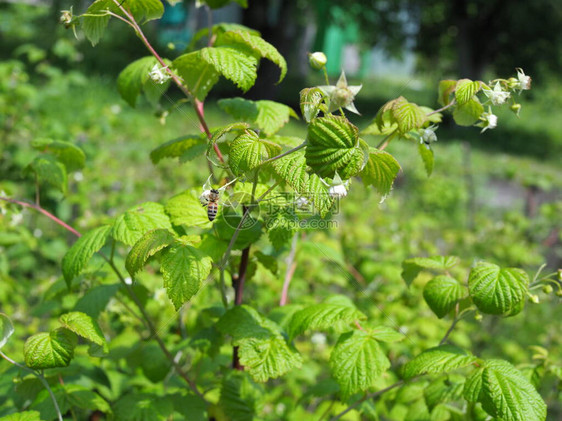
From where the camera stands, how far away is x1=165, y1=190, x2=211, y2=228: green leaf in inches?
44.6

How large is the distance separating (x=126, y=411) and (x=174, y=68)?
0.85 meters

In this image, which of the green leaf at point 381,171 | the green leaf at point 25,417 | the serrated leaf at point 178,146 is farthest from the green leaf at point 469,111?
the green leaf at point 25,417

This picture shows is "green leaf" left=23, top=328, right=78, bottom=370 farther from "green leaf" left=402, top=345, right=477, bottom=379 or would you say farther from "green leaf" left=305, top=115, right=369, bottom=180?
"green leaf" left=402, top=345, right=477, bottom=379

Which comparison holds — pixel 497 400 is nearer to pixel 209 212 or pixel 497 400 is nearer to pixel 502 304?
pixel 502 304

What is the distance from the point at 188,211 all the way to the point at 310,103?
1.42ft

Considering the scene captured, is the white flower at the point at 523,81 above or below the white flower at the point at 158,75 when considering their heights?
above

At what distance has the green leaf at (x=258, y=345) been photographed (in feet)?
3.70

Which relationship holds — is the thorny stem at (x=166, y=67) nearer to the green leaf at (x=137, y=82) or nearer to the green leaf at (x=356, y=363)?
the green leaf at (x=137, y=82)

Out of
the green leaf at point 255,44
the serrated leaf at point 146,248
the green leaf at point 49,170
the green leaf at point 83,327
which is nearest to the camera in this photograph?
the serrated leaf at point 146,248

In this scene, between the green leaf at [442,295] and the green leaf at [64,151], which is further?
the green leaf at [64,151]

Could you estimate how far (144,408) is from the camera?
4.23 feet

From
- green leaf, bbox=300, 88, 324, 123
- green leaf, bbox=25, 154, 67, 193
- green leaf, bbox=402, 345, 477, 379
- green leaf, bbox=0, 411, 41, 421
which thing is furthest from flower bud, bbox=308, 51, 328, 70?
green leaf, bbox=0, 411, 41, 421

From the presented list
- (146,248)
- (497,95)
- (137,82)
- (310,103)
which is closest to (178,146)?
(137,82)

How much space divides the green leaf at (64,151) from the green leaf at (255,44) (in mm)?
552
